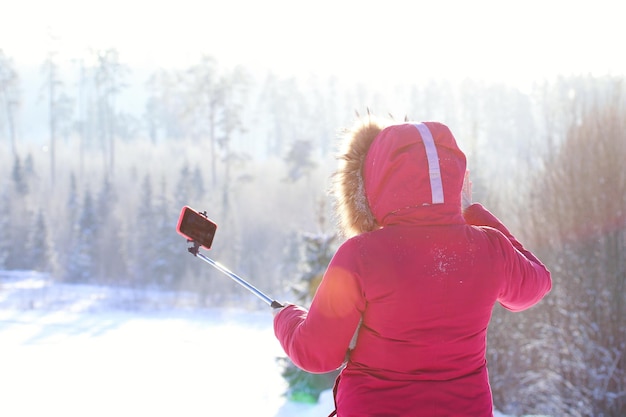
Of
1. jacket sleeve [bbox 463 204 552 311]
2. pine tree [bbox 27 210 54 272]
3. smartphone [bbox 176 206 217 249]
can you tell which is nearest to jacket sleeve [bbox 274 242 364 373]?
jacket sleeve [bbox 463 204 552 311]

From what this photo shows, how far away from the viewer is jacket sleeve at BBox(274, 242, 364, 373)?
5.73 ft

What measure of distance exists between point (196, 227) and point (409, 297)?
100 centimetres

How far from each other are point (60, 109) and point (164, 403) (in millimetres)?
58215

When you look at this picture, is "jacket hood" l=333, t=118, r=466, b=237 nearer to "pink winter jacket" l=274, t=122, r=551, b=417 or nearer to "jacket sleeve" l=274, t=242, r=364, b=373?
"pink winter jacket" l=274, t=122, r=551, b=417

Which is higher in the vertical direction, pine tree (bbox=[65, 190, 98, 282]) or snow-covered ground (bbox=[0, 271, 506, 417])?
snow-covered ground (bbox=[0, 271, 506, 417])

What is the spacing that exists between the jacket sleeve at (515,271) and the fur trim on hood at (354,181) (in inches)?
16.3

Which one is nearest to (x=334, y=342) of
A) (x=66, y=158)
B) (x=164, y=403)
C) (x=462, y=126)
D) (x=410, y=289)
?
(x=410, y=289)

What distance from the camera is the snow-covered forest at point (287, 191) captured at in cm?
972

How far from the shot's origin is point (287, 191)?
4356cm

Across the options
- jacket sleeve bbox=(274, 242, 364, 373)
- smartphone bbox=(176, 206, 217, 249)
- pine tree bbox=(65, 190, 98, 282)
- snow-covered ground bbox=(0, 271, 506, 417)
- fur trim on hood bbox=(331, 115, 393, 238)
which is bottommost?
pine tree bbox=(65, 190, 98, 282)

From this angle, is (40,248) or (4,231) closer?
(40,248)

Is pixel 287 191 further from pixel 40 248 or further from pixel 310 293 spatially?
pixel 310 293

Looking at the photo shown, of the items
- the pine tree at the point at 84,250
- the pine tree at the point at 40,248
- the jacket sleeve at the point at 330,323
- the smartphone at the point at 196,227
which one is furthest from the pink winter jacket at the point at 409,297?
the pine tree at the point at 40,248

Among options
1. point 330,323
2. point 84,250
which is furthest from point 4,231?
point 330,323
